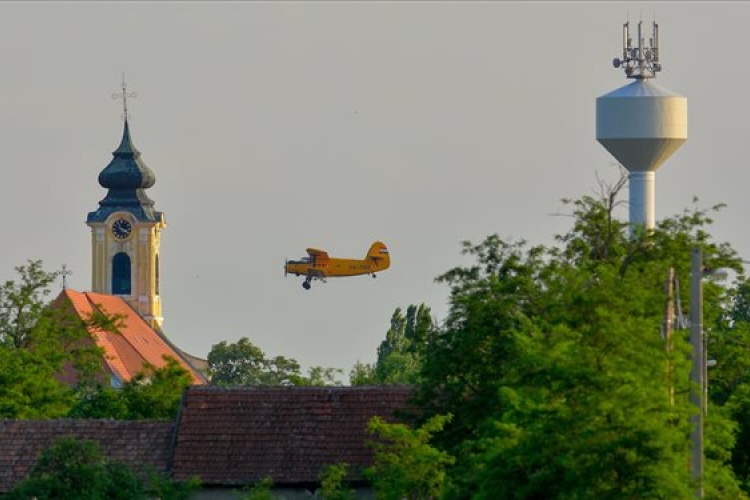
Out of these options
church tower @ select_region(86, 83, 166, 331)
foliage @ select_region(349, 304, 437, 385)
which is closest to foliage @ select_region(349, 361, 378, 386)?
foliage @ select_region(349, 304, 437, 385)

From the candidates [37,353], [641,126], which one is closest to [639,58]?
[641,126]

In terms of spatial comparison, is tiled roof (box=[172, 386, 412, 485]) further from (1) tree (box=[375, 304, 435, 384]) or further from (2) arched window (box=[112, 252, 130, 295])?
(2) arched window (box=[112, 252, 130, 295])

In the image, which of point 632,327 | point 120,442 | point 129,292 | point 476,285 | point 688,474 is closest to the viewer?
point 688,474

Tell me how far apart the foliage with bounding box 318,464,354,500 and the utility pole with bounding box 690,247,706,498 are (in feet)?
63.4

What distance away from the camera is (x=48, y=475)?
58.6 metres

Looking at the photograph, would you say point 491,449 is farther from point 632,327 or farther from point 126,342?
point 126,342

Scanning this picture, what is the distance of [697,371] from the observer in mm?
40719

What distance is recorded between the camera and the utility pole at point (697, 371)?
38.8 meters

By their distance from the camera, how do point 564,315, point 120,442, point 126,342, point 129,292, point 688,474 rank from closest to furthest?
1. point 688,474
2. point 564,315
3. point 120,442
4. point 126,342
5. point 129,292

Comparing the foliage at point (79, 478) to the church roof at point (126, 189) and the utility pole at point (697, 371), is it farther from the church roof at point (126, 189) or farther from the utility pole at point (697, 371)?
the church roof at point (126, 189)

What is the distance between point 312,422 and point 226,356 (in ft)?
416

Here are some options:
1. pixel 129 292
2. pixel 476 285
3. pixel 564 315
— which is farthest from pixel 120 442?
pixel 129 292

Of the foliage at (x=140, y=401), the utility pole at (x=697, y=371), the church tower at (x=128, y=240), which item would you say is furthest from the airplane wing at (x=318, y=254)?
the utility pole at (x=697, y=371)

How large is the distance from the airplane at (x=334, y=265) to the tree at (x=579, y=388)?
82917mm
